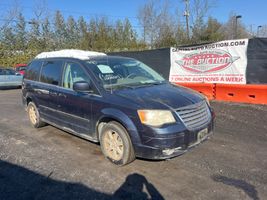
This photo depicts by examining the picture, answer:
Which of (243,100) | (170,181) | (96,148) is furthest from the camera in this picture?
(243,100)

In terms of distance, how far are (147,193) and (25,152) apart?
275cm

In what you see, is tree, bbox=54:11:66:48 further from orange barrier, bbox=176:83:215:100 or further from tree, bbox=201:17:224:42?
orange barrier, bbox=176:83:215:100

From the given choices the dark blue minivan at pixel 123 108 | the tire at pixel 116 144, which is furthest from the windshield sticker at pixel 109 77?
the tire at pixel 116 144

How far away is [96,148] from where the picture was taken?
16.6 ft

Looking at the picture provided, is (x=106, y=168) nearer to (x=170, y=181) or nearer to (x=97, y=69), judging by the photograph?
(x=170, y=181)

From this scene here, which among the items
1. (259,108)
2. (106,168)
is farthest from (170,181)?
(259,108)

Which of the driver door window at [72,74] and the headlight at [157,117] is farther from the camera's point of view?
the driver door window at [72,74]

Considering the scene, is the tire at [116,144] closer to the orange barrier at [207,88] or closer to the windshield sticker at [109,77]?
the windshield sticker at [109,77]

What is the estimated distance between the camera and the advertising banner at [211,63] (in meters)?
8.88

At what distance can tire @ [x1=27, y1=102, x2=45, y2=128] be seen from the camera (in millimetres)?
6423

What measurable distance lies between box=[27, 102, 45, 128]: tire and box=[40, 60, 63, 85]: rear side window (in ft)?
2.80

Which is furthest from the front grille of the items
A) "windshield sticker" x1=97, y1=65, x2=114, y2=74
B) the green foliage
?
the green foliage

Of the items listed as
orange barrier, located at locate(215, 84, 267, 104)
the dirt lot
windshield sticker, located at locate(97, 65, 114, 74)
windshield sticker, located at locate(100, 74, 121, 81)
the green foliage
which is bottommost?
the dirt lot

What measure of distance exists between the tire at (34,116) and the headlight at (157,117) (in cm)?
358
